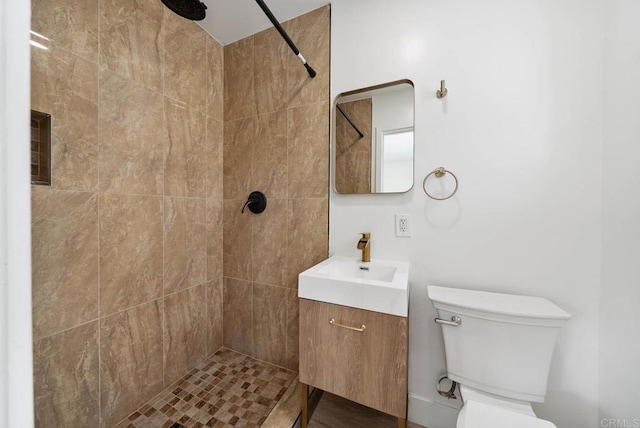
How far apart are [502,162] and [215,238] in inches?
71.2

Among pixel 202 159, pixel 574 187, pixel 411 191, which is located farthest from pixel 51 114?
pixel 574 187

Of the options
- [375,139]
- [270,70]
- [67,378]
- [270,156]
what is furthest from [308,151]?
[67,378]

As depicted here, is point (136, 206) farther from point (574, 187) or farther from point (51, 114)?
point (574, 187)

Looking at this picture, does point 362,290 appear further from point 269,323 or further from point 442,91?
point 442,91

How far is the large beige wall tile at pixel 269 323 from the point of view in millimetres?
1590

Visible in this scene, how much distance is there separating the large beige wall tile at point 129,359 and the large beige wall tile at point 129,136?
67 centimetres

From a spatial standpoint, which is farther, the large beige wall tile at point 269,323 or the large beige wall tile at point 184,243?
the large beige wall tile at point 269,323

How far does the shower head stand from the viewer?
999 millimetres

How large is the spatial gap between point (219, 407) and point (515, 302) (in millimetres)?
1558

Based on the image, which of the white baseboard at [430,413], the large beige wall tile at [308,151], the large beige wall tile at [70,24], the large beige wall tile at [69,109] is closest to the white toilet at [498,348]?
the white baseboard at [430,413]

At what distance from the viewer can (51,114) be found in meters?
0.96

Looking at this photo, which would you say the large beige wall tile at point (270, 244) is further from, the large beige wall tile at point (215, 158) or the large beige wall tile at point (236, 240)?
the large beige wall tile at point (215, 158)

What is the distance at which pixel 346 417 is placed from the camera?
1.25 metres

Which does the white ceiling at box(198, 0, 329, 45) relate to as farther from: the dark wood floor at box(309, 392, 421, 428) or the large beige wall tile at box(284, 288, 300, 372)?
the dark wood floor at box(309, 392, 421, 428)
